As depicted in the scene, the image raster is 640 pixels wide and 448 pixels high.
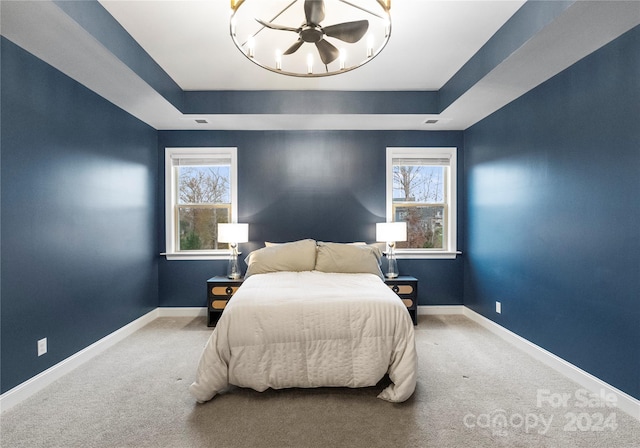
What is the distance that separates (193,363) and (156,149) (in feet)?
9.55

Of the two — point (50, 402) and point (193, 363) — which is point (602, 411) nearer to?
point (193, 363)

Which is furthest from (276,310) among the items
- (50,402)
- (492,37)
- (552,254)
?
(492,37)

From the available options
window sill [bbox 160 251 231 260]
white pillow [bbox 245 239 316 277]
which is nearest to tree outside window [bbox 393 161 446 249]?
white pillow [bbox 245 239 316 277]

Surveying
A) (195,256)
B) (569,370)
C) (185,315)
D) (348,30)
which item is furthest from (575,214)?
(185,315)

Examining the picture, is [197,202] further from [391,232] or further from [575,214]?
[575,214]

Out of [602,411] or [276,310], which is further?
[276,310]

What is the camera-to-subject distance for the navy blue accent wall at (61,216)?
2.21m

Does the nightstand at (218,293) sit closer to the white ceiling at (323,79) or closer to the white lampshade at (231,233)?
the white lampshade at (231,233)

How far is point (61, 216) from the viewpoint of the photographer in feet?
8.68

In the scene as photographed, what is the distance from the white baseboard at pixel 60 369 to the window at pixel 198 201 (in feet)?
A: 4.02

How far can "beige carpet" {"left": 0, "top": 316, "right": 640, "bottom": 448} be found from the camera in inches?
71.7

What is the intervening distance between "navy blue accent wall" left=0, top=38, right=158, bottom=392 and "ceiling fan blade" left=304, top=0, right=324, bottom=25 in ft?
6.82

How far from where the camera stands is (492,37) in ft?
8.59

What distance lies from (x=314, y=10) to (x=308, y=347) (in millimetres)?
2148
